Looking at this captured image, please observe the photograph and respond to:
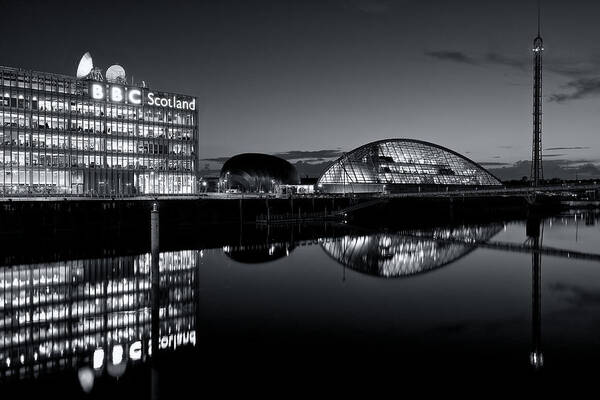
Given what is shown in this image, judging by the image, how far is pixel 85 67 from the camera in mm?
98062

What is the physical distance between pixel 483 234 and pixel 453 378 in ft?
190

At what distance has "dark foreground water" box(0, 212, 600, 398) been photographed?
1448 centimetres

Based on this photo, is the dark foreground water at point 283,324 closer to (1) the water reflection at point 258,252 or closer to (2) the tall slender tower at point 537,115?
(1) the water reflection at point 258,252

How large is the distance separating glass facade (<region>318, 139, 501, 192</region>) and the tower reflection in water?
276ft

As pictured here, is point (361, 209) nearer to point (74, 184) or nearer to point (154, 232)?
point (74, 184)

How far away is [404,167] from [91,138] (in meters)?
76.9

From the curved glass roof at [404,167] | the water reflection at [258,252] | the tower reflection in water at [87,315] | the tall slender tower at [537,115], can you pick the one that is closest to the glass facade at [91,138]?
the curved glass roof at [404,167]

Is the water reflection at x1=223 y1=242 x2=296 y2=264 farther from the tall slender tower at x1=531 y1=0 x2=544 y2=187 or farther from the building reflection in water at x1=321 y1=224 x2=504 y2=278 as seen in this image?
the tall slender tower at x1=531 y1=0 x2=544 y2=187

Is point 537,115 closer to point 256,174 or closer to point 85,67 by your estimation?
point 256,174

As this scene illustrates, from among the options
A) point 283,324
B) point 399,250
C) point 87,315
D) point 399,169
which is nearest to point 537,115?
point 399,169

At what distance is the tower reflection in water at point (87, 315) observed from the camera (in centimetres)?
1592

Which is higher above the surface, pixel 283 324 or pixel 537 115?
pixel 537 115

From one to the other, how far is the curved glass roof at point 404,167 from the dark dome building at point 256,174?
19700 mm

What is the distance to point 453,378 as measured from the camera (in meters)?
14.3
